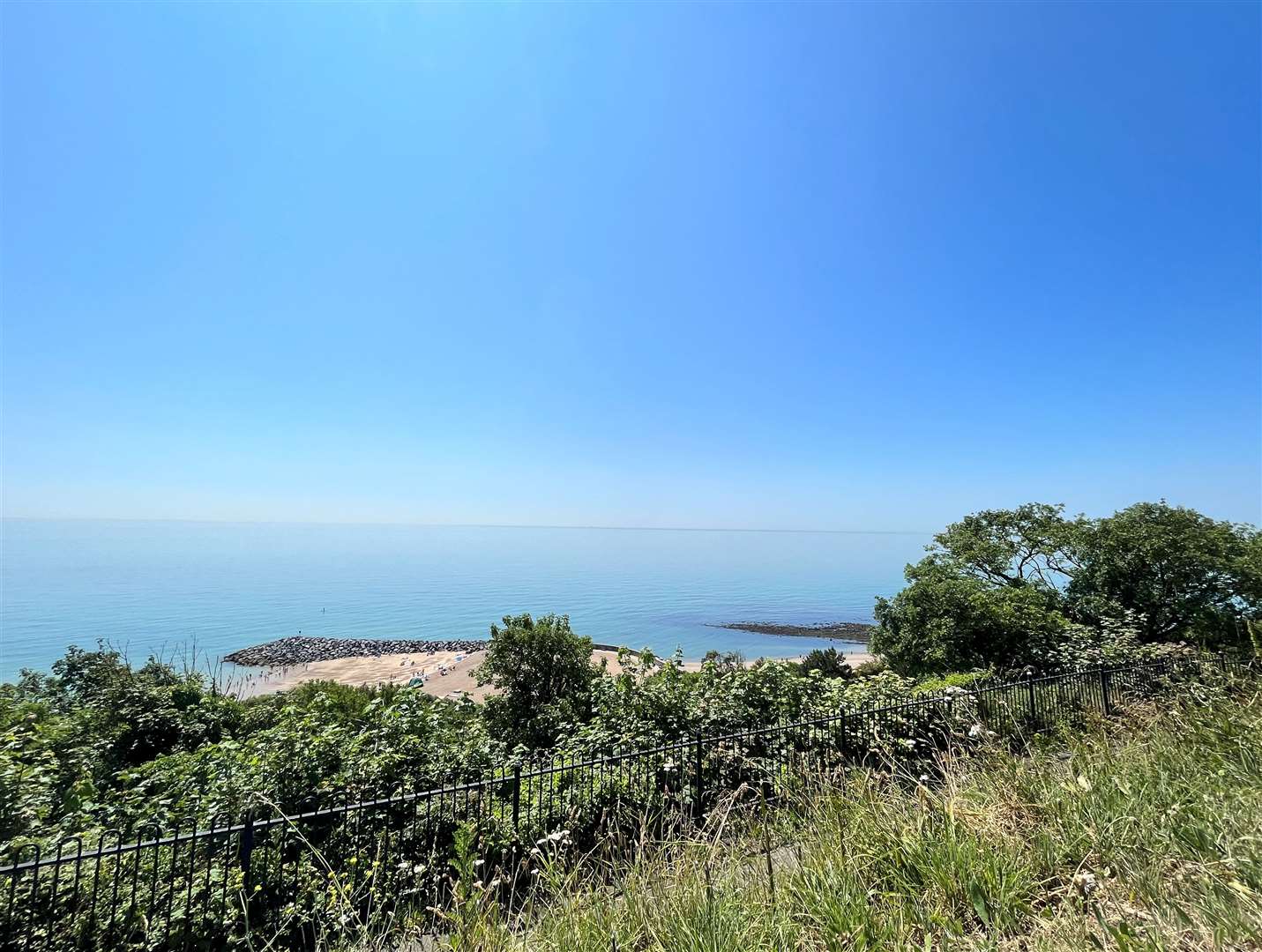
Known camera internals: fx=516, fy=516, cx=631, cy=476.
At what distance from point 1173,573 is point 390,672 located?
5243cm

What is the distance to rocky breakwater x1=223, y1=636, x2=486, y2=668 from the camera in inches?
2172

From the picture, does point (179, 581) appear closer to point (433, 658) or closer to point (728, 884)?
point (433, 658)

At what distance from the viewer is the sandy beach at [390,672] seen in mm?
40469

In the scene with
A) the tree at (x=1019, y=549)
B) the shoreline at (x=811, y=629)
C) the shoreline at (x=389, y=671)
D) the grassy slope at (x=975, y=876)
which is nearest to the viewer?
the grassy slope at (x=975, y=876)

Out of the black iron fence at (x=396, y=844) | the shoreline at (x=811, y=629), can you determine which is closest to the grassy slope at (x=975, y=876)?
the black iron fence at (x=396, y=844)

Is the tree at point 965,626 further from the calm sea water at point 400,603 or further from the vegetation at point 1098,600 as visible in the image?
the calm sea water at point 400,603

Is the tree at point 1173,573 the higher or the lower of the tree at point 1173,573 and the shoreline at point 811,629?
the higher

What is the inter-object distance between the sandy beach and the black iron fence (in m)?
31.9

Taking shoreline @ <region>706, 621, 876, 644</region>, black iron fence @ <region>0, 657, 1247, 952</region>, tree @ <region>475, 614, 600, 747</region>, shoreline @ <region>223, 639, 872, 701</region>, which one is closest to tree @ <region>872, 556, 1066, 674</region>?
black iron fence @ <region>0, 657, 1247, 952</region>

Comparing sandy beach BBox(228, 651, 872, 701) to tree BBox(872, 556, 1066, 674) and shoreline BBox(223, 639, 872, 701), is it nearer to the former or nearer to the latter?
shoreline BBox(223, 639, 872, 701)

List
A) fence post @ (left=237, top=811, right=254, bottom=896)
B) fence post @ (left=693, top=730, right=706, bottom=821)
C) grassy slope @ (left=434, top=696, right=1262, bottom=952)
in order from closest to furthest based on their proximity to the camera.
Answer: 1. grassy slope @ (left=434, top=696, right=1262, bottom=952)
2. fence post @ (left=237, top=811, right=254, bottom=896)
3. fence post @ (left=693, top=730, right=706, bottom=821)

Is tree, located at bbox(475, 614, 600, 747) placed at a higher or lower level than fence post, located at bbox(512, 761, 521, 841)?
lower

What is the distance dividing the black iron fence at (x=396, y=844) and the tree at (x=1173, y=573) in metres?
12.5

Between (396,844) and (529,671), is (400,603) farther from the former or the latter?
(396,844)
